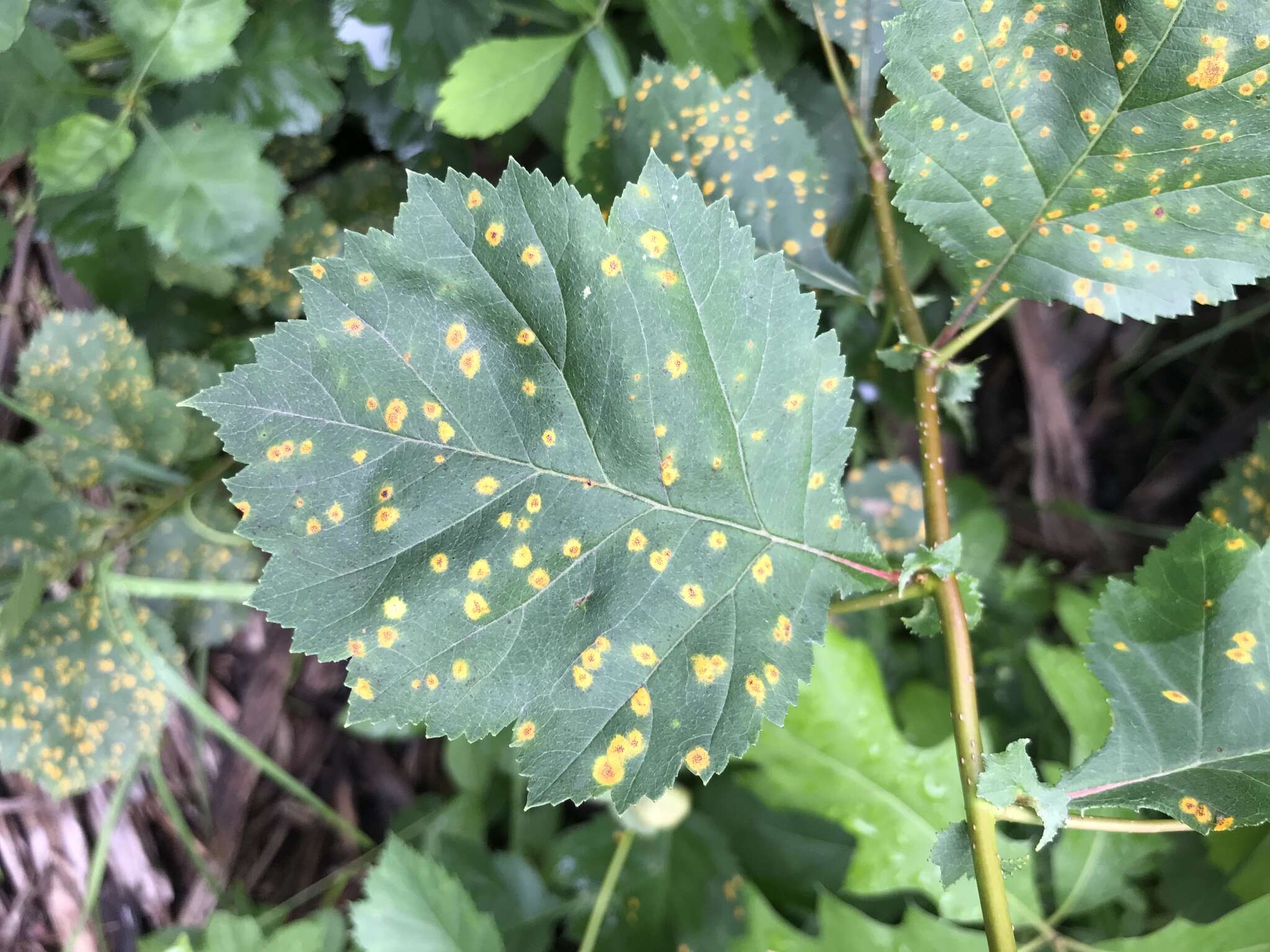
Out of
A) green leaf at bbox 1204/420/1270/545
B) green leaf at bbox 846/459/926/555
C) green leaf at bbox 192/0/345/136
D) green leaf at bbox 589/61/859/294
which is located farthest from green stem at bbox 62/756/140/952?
green leaf at bbox 1204/420/1270/545

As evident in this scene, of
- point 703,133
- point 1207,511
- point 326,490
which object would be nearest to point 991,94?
point 703,133

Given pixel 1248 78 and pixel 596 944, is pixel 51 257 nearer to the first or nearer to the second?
pixel 596 944

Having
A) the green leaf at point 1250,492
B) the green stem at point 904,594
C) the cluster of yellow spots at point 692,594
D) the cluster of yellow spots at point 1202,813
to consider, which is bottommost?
the green leaf at point 1250,492

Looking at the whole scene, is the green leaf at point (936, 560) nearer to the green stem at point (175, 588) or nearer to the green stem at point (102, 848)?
the green stem at point (175, 588)

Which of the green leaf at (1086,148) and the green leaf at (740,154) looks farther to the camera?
the green leaf at (740,154)

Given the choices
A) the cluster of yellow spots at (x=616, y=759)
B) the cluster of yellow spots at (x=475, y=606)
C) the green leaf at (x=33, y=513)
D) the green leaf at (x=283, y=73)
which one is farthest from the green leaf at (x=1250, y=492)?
the green leaf at (x=33, y=513)

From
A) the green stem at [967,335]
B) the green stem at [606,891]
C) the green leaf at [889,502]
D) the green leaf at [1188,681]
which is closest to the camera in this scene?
the green leaf at [1188,681]

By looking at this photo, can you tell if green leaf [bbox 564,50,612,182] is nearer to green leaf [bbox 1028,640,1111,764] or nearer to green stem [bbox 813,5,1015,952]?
green stem [bbox 813,5,1015,952]

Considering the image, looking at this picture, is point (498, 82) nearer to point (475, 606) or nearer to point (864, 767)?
point (475, 606)
